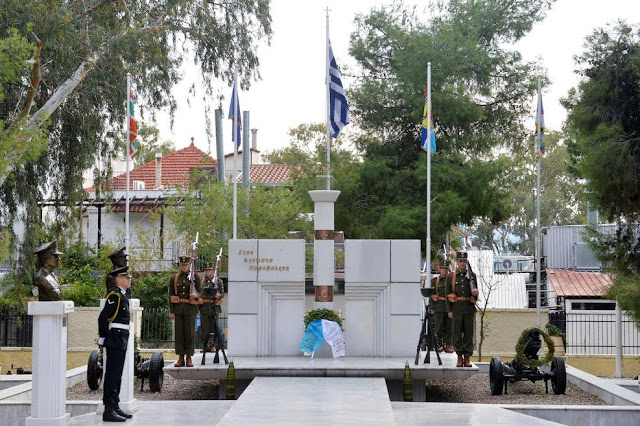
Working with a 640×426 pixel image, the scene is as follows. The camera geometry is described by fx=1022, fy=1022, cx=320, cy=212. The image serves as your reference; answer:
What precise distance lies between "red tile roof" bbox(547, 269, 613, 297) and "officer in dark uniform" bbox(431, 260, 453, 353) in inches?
391

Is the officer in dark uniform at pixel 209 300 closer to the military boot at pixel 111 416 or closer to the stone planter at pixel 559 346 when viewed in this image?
the military boot at pixel 111 416

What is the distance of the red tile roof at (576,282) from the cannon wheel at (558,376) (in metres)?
13.0

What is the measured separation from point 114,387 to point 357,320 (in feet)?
23.0

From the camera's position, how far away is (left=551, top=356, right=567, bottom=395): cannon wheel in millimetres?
15789

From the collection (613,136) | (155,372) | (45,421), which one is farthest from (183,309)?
(613,136)

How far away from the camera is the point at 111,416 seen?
37.7 ft

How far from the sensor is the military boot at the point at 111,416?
11484 millimetres

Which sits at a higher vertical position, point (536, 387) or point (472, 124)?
point (472, 124)

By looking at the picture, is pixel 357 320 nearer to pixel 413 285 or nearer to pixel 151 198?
pixel 413 285

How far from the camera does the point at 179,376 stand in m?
15.9

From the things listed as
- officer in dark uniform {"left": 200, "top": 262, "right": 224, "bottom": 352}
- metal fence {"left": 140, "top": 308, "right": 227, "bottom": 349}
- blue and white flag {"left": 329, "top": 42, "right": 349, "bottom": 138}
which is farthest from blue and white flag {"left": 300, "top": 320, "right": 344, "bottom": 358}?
metal fence {"left": 140, "top": 308, "right": 227, "bottom": 349}

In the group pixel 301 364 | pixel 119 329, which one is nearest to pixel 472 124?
pixel 301 364

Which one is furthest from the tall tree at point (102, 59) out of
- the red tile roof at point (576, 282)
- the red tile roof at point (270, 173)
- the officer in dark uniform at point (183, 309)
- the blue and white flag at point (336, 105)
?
the red tile roof at point (270, 173)

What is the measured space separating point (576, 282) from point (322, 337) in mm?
15832
